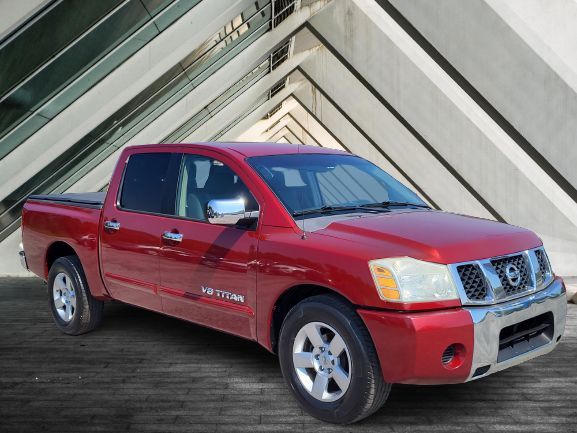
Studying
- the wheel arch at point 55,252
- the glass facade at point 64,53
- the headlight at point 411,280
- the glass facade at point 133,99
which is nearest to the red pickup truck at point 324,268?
the headlight at point 411,280

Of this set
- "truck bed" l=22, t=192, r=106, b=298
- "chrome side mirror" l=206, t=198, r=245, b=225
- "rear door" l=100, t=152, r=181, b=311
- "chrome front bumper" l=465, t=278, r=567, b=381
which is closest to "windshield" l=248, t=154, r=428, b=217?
"chrome side mirror" l=206, t=198, r=245, b=225

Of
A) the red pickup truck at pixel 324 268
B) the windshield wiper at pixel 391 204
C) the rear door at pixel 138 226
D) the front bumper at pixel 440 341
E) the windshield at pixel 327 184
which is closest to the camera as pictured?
the front bumper at pixel 440 341

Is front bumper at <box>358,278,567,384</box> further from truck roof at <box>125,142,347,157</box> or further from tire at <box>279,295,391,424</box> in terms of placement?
truck roof at <box>125,142,347,157</box>

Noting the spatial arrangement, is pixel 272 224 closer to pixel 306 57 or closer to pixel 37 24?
pixel 37 24

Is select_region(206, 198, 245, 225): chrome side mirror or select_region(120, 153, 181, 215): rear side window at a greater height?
select_region(120, 153, 181, 215): rear side window

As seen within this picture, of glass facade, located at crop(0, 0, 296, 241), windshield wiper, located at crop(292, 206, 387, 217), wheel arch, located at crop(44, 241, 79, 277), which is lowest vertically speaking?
windshield wiper, located at crop(292, 206, 387, 217)

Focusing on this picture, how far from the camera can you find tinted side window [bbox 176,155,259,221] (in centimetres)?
530

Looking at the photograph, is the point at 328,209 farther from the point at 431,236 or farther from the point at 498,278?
the point at 498,278

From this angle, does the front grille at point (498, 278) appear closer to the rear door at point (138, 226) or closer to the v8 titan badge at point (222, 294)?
the v8 titan badge at point (222, 294)

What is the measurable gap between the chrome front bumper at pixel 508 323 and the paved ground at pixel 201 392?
16.9 inches

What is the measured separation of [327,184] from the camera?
558 cm

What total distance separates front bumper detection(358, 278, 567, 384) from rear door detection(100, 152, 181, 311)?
2313 millimetres

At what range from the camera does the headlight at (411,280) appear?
3.99m

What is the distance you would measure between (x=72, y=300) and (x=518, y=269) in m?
4.41
